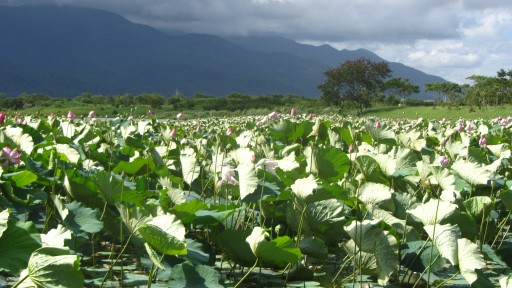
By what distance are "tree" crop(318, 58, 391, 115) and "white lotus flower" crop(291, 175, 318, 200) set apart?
1907 inches

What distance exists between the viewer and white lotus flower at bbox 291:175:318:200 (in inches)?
65.6

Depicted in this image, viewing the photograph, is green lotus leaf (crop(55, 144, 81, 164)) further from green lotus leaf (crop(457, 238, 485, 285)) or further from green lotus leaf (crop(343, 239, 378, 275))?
green lotus leaf (crop(457, 238, 485, 285))

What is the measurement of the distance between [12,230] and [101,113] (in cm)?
3253

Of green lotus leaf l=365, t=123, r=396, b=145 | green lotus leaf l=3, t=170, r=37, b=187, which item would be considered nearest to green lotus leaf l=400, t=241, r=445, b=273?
green lotus leaf l=3, t=170, r=37, b=187

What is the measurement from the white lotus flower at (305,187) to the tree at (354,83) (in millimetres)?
48428

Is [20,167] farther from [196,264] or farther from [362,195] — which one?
[362,195]

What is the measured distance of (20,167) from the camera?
2.34 meters

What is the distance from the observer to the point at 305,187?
1689 mm

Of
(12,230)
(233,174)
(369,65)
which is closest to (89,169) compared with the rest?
(233,174)

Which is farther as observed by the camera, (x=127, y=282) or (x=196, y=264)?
(x=127, y=282)

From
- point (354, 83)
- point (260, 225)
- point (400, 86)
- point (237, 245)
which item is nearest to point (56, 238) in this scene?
point (237, 245)

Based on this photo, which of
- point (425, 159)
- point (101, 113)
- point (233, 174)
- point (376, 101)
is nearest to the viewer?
point (233, 174)

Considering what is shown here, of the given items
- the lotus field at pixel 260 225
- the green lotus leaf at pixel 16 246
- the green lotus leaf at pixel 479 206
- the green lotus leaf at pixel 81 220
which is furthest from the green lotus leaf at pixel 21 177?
the green lotus leaf at pixel 479 206

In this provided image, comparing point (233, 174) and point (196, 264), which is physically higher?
point (233, 174)
